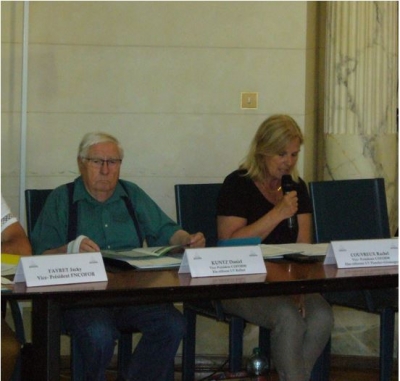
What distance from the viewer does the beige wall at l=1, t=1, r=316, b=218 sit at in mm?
5219

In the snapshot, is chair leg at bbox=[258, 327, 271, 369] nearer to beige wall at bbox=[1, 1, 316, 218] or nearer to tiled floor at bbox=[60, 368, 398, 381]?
tiled floor at bbox=[60, 368, 398, 381]

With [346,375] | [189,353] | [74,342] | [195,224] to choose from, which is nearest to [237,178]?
[195,224]

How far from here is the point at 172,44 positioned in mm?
5312

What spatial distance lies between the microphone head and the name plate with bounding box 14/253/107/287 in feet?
4.64

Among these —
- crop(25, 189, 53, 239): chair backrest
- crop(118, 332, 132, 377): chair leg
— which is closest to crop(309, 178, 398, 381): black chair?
crop(118, 332, 132, 377): chair leg

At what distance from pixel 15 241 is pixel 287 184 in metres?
1.23

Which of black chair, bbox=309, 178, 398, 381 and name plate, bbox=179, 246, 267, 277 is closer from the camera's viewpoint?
name plate, bbox=179, 246, 267, 277

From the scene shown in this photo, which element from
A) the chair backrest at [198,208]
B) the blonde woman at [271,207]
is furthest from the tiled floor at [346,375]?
the blonde woman at [271,207]

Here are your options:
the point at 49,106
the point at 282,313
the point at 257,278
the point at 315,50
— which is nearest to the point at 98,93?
the point at 49,106

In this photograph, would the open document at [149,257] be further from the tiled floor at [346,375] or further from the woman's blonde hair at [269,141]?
the tiled floor at [346,375]

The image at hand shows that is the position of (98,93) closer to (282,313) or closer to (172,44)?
(172,44)

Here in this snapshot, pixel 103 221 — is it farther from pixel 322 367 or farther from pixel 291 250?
pixel 322 367

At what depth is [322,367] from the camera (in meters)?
4.02

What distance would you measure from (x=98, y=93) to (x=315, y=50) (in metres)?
1.34
